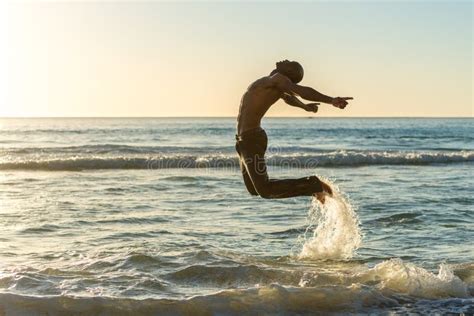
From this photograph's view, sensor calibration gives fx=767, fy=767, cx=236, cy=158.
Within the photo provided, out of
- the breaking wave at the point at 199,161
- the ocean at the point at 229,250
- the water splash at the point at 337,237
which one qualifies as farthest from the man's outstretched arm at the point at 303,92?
the breaking wave at the point at 199,161

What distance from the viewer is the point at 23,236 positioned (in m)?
11.6

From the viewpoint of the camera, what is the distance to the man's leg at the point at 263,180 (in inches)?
346

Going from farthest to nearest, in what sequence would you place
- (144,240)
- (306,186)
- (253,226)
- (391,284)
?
1. (253,226)
2. (144,240)
3. (306,186)
4. (391,284)

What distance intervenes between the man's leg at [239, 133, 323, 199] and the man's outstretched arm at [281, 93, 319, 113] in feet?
1.70

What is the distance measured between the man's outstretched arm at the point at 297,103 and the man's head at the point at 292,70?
8.2 inches

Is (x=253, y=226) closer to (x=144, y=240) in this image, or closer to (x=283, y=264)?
(x=144, y=240)

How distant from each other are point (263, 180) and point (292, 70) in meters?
1.36

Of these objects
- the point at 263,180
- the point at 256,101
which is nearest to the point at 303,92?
the point at 256,101

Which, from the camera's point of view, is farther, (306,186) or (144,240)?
(144,240)

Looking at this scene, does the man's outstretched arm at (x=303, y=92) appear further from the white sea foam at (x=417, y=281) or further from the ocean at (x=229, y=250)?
the white sea foam at (x=417, y=281)

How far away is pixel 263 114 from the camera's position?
881cm

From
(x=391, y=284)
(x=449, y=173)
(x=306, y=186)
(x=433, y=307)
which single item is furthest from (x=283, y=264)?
(x=449, y=173)

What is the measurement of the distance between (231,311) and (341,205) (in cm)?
305

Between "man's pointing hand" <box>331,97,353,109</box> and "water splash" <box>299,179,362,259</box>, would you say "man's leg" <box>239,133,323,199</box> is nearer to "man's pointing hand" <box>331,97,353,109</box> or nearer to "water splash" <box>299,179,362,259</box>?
"water splash" <box>299,179,362,259</box>
